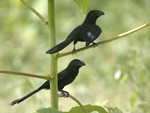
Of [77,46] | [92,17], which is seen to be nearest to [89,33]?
[92,17]

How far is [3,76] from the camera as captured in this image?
4098 mm

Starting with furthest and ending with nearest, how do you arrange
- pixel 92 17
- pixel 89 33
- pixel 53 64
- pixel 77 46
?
pixel 77 46, pixel 92 17, pixel 89 33, pixel 53 64

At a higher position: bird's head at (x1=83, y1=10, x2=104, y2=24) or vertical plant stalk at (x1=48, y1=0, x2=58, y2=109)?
bird's head at (x1=83, y1=10, x2=104, y2=24)

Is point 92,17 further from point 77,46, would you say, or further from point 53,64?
point 77,46

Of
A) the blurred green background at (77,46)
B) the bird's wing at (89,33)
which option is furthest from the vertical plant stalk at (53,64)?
the blurred green background at (77,46)

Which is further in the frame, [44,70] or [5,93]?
[44,70]

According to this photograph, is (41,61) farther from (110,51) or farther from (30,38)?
(110,51)

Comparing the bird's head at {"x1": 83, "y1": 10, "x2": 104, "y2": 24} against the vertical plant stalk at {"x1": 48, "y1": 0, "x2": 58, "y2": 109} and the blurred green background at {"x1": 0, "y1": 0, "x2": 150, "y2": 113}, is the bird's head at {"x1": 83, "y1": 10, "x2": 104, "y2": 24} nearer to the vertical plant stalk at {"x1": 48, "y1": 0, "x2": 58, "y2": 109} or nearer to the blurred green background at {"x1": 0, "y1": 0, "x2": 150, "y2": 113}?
the vertical plant stalk at {"x1": 48, "y1": 0, "x2": 58, "y2": 109}

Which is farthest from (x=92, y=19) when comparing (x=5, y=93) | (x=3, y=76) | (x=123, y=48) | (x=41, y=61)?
(x=3, y=76)

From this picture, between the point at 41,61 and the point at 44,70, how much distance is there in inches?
5.3

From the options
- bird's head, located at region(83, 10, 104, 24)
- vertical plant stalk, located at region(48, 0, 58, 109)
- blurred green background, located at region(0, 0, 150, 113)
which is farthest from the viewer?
blurred green background, located at region(0, 0, 150, 113)

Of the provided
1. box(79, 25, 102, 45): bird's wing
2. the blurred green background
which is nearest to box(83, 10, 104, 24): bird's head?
box(79, 25, 102, 45): bird's wing

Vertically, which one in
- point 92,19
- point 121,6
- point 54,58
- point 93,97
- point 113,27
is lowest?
point 54,58

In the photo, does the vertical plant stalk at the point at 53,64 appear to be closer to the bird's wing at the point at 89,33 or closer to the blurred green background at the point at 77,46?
the bird's wing at the point at 89,33
